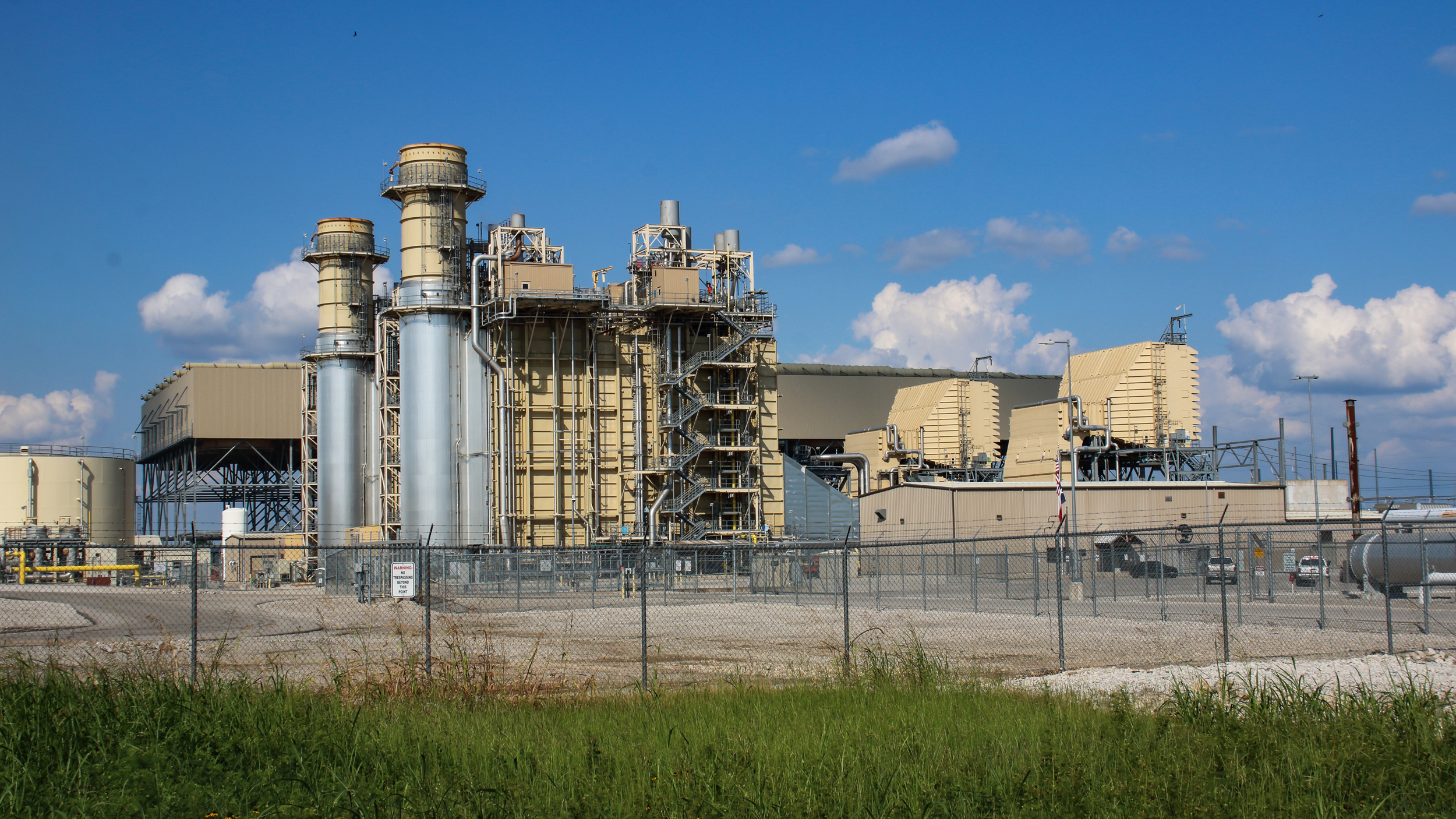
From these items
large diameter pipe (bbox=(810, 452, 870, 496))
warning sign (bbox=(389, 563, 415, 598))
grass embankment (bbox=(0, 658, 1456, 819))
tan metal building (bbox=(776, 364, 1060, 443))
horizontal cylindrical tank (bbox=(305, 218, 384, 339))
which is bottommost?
grass embankment (bbox=(0, 658, 1456, 819))

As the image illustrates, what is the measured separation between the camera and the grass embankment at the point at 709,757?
26.1 ft

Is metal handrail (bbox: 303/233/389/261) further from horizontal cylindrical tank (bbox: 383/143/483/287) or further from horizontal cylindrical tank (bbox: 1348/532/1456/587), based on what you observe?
horizontal cylindrical tank (bbox: 1348/532/1456/587)

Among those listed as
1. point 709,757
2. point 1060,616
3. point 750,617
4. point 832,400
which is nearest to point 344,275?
point 832,400

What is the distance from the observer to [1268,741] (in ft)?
31.4

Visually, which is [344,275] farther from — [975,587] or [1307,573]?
[1307,573]

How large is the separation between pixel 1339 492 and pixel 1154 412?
15202 mm

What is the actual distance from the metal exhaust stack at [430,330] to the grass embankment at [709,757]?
1669 inches

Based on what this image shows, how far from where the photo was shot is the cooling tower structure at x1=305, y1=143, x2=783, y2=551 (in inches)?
2116

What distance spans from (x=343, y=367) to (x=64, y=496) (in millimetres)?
17741

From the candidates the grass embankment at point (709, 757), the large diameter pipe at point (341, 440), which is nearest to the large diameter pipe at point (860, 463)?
the large diameter pipe at point (341, 440)

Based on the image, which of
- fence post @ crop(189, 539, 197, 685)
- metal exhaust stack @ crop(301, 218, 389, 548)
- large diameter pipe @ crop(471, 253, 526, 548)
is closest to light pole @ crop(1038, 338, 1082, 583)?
fence post @ crop(189, 539, 197, 685)

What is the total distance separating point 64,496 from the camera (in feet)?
216

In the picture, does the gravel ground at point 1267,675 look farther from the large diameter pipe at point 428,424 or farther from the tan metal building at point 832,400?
the tan metal building at point 832,400

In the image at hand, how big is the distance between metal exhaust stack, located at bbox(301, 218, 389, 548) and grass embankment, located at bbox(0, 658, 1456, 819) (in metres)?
53.2
